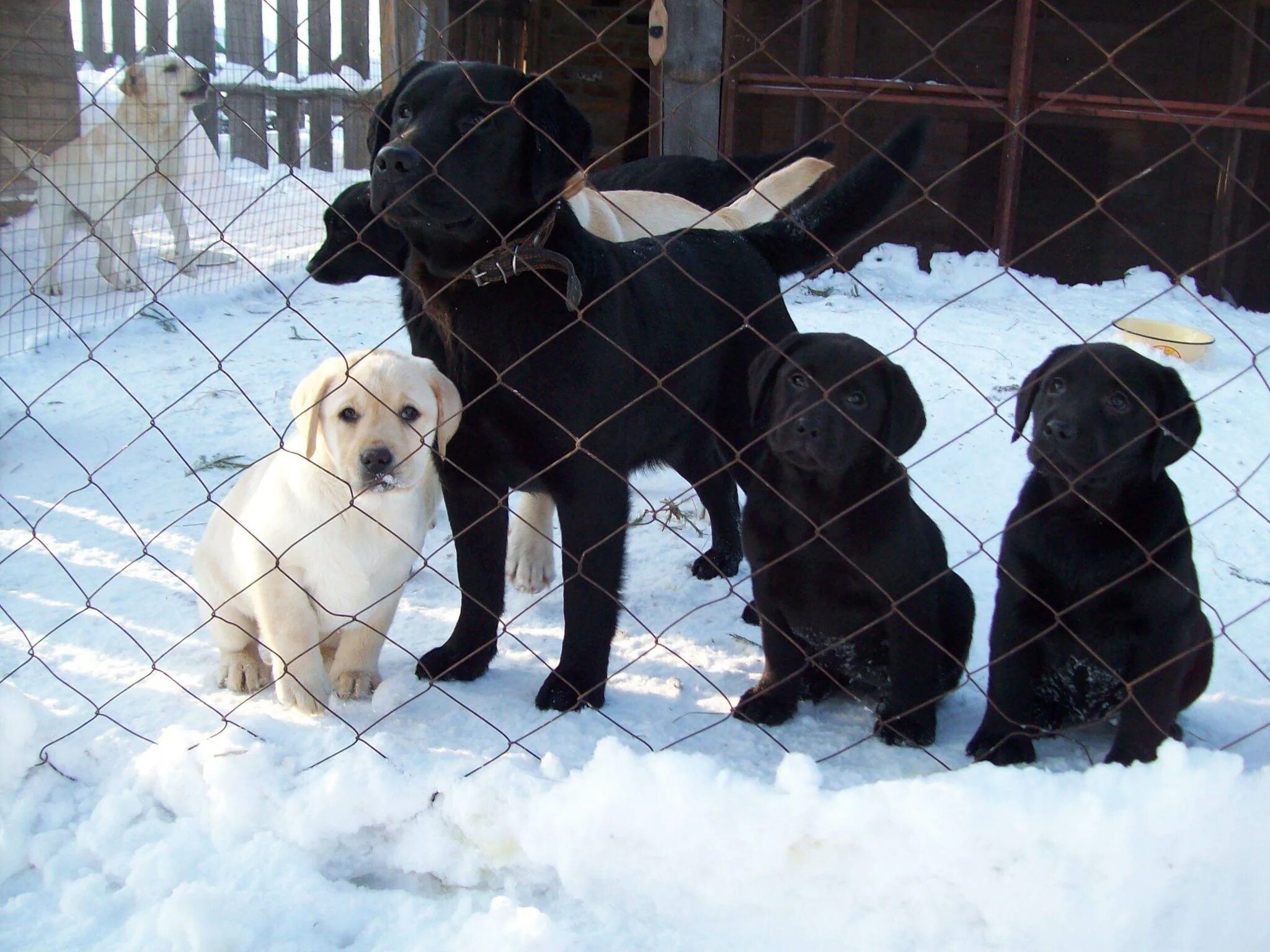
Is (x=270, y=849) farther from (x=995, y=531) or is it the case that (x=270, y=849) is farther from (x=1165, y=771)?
(x=995, y=531)

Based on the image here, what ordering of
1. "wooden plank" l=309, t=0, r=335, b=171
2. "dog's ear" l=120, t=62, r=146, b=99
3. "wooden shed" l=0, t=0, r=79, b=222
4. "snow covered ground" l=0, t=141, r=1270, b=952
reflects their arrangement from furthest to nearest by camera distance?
1. "wooden plank" l=309, t=0, r=335, b=171
2. "dog's ear" l=120, t=62, r=146, b=99
3. "wooden shed" l=0, t=0, r=79, b=222
4. "snow covered ground" l=0, t=141, r=1270, b=952

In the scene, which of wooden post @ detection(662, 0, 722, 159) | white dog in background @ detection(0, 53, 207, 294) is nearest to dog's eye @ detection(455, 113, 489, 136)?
wooden post @ detection(662, 0, 722, 159)

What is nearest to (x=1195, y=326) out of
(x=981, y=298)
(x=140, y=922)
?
(x=981, y=298)

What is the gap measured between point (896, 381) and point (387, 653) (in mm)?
1365

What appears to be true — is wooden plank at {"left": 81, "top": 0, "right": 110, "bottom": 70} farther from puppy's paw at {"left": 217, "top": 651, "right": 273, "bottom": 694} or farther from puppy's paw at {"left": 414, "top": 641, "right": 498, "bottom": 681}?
puppy's paw at {"left": 414, "top": 641, "right": 498, "bottom": 681}

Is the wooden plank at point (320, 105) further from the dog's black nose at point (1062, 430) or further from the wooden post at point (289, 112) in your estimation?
the dog's black nose at point (1062, 430)

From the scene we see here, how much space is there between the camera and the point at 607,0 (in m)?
9.66

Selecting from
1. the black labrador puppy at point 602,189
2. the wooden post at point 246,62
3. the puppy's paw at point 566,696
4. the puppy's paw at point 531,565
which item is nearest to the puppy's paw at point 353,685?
the puppy's paw at point 566,696

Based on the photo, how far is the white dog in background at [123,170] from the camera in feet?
18.4

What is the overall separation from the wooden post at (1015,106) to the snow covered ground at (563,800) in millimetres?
3069

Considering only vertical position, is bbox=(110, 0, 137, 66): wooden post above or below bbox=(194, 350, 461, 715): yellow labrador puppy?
above

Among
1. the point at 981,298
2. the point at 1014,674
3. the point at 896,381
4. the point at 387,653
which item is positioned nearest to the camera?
the point at 1014,674

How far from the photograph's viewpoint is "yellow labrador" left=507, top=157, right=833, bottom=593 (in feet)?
10.8

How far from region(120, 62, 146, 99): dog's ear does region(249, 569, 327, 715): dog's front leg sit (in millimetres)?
4589
